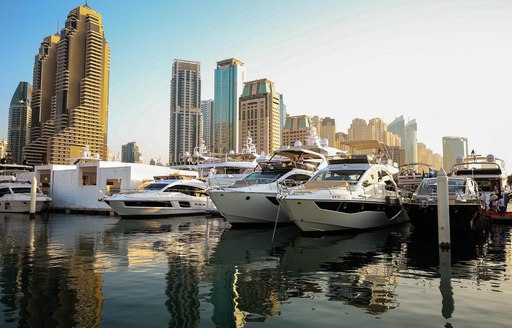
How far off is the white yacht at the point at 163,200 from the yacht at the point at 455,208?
59.3ft

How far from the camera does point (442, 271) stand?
34.8ft

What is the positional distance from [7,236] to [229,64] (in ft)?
495

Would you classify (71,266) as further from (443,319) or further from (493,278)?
(493,278)

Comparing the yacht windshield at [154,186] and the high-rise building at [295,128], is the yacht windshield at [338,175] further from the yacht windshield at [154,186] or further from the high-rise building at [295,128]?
the high-rise building at [295,128]

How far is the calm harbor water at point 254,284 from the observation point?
675 cm

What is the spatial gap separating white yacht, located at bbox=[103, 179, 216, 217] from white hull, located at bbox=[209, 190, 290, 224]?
33.2 feet

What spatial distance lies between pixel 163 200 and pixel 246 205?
37.8 feet

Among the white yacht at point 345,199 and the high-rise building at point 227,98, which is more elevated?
the high-rise building at point 227,98

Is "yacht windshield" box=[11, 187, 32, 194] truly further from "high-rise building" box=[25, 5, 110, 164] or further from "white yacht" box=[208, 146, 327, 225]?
"high-rise building" box=[25, 5, 110, 164]

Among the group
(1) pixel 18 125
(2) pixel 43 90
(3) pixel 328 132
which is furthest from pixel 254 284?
(1) pixel 18 125

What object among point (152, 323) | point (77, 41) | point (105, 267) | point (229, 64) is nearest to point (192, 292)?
point (152, 323)

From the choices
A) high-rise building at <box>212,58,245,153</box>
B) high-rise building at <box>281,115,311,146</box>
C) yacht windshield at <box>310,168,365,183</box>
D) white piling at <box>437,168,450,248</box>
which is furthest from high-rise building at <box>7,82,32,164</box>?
white piling at <box>437,168,450,248</box>

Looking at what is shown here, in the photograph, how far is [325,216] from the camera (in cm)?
1755

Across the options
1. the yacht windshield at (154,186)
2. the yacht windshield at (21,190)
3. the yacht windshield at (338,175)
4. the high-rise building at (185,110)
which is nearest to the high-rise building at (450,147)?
the yacht windshield at (154,186)
